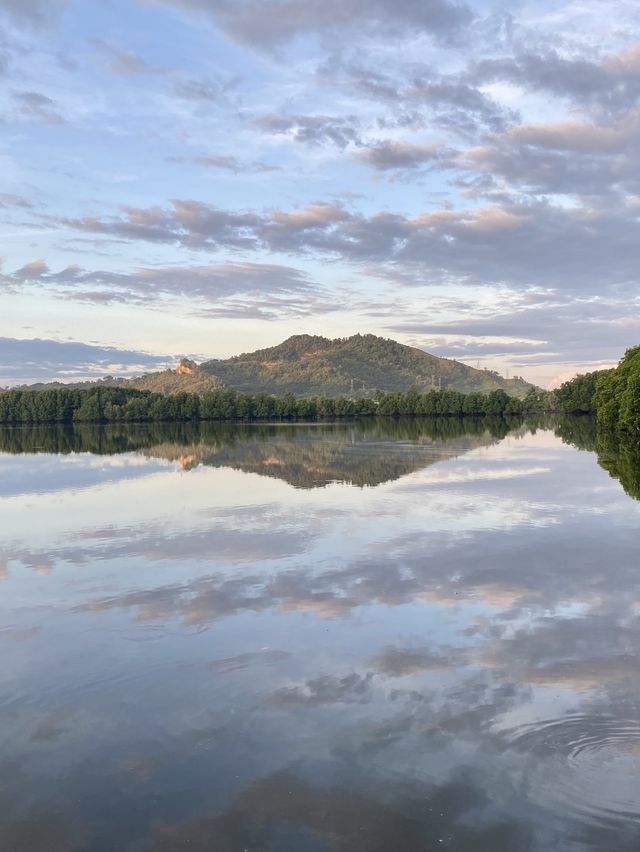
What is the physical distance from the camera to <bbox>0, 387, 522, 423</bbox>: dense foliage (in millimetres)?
179625

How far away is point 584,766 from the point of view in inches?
340

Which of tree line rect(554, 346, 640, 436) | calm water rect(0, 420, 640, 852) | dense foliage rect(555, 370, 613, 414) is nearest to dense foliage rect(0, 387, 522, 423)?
dense foliage rect(555, 370, 613, 414)

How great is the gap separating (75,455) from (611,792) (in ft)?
200

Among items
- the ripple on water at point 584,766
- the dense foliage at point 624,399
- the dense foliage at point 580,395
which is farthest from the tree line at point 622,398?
the ripple on water at point 584,766

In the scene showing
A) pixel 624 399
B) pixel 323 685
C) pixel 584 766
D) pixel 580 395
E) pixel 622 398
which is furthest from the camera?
pixel 580 395

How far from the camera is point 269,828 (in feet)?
25.1

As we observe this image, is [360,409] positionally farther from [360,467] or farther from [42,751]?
[42,751]

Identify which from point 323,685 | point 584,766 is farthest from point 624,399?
point 584,766

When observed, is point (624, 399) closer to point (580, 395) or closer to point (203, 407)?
point (580, 395)

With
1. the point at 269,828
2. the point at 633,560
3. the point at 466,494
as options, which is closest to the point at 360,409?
the point at 466,494

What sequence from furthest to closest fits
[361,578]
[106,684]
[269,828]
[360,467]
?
[360,467], [361,578], [106,684], [269,828]

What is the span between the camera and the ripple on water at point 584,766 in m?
7.82

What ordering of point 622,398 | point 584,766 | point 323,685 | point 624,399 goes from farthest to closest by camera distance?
point 622,398 → point 624,399 → point 323,685 → point 584,766

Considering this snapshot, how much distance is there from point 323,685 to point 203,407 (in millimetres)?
174708
